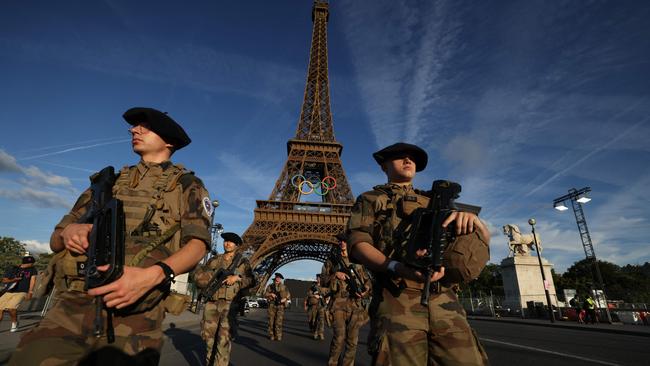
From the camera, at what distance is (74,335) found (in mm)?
1855

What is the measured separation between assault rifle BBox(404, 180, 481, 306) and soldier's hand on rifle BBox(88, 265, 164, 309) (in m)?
1.54

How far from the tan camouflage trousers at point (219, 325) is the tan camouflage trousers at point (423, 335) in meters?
4.31

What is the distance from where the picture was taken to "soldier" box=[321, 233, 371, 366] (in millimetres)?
6184

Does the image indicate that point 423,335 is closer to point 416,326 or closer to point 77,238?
point 416,326

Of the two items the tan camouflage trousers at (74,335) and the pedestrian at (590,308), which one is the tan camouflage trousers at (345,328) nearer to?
the tan camouflage trousers at (74,335)

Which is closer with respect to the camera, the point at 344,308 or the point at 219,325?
the point at 219,325

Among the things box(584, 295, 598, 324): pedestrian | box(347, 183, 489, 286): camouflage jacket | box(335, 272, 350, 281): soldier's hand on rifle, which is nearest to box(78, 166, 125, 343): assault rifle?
box(347, 183, 489, 286): camouflage jacket

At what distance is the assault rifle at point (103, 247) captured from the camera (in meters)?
1.74

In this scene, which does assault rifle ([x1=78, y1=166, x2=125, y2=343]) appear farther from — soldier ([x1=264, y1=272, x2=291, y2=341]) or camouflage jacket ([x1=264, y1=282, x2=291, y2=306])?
camouflage jacket ([x1=264, y1=282, x2=291, y2=306])

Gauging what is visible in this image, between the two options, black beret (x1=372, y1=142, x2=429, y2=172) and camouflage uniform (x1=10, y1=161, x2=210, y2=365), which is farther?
black beret (x1=372, y1=142, x2=429, y2=172)

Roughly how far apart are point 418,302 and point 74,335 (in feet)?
6.76

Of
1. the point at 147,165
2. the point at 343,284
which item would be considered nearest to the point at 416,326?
the point at 147,165

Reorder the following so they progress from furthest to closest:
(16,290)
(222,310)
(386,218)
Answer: (16,290) → (222,310) → (386,218)

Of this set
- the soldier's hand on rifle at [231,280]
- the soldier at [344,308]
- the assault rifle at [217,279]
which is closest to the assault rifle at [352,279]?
the soldier at [344,308]
